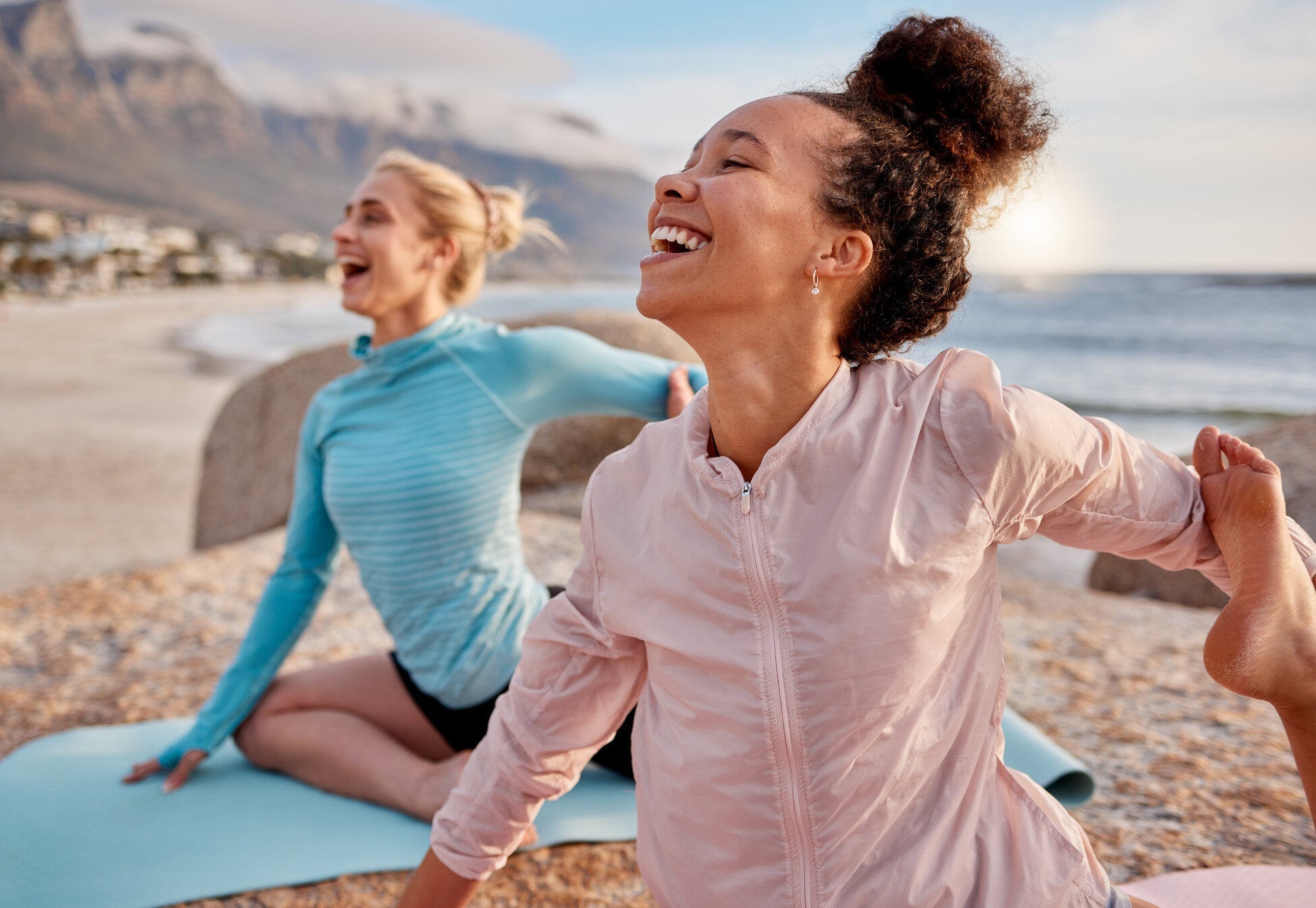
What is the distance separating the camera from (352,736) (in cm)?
269

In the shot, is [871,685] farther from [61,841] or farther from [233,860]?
[61,841]

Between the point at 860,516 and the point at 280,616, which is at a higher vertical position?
the point at 860,516

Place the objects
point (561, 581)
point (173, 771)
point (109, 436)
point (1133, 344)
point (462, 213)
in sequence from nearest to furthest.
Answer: point (173, 771), point (462, 213), point (561, 581), point (109, 436), point (1133, 344)

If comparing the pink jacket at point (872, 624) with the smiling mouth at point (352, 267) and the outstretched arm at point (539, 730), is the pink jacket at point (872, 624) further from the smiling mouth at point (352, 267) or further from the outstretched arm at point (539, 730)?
the smiling mouth at point (352, 267)

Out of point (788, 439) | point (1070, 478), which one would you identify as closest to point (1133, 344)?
point (1070, 478)

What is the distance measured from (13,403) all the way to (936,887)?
16.7 metres

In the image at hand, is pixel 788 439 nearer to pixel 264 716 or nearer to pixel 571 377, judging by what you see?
pixel 571 377

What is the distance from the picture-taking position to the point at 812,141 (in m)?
1.35

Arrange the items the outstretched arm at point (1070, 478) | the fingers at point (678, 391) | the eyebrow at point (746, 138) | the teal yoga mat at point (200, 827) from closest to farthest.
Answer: the outstretched arm at point (1070, 478), the eyebrow at point (746, 138), the teal yoga mat at point (200, 827), the fingers at point (678, 391)

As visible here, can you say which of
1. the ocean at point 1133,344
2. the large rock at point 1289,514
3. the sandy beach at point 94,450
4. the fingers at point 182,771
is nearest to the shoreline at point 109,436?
the sandy beach at point 94,450

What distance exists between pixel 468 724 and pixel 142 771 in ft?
3.36

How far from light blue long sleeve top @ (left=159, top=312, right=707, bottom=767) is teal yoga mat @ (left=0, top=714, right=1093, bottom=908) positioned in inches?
13.0

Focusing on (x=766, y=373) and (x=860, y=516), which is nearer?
(x=860, y=516)

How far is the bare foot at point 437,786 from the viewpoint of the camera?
2.51 meters
